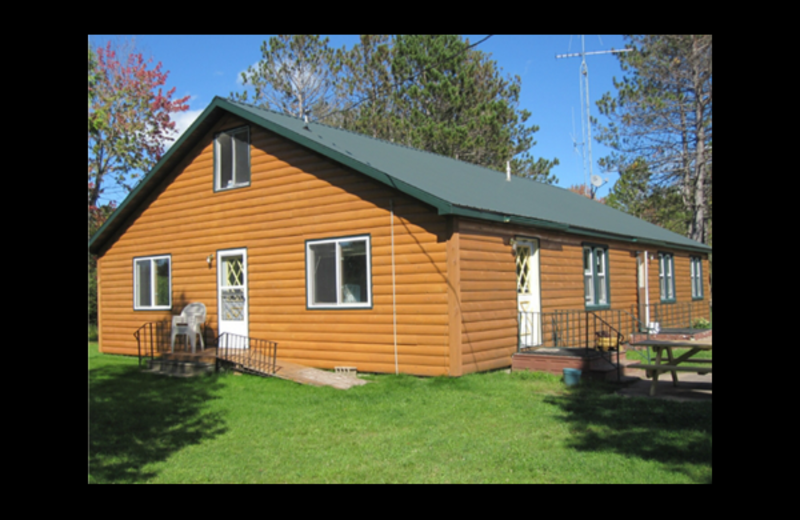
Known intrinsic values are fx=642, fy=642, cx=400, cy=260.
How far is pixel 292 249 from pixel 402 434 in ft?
20.6

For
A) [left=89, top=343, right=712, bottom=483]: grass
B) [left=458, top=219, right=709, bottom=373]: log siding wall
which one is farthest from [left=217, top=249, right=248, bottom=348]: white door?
[left=458, top=219, right=709, bottom=373]: log siding wall

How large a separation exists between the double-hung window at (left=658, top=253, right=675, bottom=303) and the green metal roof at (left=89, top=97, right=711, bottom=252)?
110 centimetres

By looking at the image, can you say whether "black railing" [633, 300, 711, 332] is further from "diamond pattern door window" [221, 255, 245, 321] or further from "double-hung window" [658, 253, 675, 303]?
"diamond pattern door window" [221, 255, 245, 321]

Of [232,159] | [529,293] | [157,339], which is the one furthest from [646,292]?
[157,339]

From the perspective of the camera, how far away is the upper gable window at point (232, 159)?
Answer: 44.3ft

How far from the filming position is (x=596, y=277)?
15.4 meters

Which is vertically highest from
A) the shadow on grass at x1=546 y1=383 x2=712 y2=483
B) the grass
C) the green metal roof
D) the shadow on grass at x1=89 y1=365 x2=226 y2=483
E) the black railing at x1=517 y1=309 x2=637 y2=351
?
the green metal roof

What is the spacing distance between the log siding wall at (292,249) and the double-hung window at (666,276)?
11.4 m

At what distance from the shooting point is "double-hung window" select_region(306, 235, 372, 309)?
37.4 ft

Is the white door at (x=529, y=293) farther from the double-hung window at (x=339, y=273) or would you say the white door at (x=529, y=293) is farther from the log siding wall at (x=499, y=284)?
the double-hung window at (x=339, y=273)

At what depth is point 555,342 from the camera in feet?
42.8

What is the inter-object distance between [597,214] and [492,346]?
358 inches

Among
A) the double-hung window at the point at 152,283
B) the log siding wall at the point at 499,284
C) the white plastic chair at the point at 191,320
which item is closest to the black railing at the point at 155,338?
the double-hung window at the point at 152,283
